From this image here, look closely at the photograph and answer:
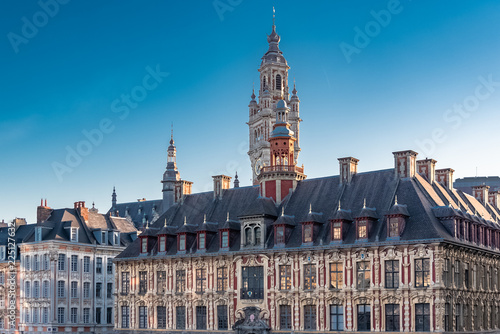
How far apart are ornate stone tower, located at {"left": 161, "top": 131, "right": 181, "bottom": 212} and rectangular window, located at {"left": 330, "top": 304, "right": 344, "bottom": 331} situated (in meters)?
58.5

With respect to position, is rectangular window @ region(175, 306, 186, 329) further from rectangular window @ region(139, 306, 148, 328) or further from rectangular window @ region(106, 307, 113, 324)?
rectangular window @ region(106, 307, 113, 324)

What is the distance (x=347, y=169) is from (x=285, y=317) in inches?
568

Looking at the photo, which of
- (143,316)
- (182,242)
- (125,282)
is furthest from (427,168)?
(125,282)

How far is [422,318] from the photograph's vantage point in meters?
57.2

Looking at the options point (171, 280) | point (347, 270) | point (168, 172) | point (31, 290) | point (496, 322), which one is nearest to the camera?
point (347, 270)

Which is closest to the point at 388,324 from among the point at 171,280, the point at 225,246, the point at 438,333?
the point at 438,333

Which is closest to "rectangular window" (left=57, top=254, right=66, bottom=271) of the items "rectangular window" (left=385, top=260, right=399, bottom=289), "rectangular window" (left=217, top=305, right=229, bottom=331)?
"rectangular window" (left=217, top=305, right=229, bottom=331)

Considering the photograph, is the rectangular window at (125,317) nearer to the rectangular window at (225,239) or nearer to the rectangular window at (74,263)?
the rectangular window at (74,263)

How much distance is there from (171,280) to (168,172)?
172ft

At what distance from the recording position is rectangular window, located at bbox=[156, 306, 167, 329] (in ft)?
235

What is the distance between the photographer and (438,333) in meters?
56.2

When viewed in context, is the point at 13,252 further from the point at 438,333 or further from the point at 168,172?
the point at 438,333

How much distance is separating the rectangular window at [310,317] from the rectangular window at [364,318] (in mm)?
4191

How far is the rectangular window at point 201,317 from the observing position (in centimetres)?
6894
